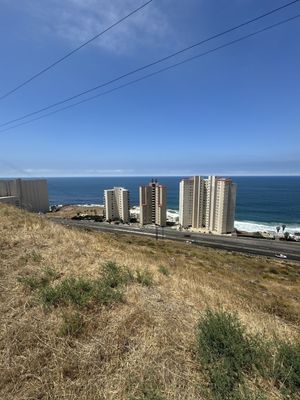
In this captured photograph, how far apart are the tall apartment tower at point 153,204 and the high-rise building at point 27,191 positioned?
42563 mm

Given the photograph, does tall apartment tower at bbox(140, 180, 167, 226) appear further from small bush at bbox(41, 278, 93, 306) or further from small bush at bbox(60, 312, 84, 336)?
small bush at bbox(60, 312, 84, 336)

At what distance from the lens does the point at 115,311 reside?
12.1 ft

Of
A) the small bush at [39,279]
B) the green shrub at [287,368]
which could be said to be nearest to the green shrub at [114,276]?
the small bush at [39,279]

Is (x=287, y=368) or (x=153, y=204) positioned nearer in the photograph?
(x=287, y=368)

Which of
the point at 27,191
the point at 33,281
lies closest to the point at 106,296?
the point at 33,281

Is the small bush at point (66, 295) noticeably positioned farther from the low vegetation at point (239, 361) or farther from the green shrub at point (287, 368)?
the green shrub at point (287, 368)

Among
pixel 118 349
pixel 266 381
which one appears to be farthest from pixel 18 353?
pixel 266 381

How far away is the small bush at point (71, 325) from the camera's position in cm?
311

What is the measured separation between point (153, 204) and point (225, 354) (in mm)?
77292

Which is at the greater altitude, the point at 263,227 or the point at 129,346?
the point at 129,346

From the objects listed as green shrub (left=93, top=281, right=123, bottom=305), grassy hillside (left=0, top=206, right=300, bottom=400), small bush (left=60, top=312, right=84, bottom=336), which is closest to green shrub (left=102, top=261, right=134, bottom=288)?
grassy hillside (left=0, top=206, right=300, bottom=400)

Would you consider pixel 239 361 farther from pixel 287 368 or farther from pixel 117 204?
pixel 117 204

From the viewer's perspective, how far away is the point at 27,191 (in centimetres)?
9756

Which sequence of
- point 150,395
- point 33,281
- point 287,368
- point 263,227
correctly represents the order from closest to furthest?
point 150,395
point 287,368
point 33,281
point 263,227
